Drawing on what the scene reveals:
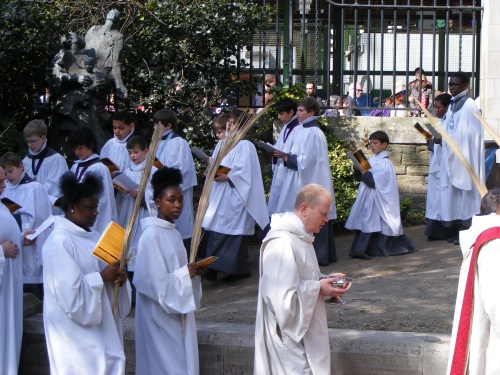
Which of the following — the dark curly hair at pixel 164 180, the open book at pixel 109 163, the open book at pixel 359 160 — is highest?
the dark curly hair at pixel 164 180

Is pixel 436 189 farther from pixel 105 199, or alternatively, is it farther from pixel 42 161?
pixel 42 161

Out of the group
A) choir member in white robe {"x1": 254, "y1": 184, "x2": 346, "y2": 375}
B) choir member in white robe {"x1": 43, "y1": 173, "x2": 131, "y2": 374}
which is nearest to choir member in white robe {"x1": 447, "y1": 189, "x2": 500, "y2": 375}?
choir member in white robe {"x1": 254, "y1": 184, "x2": 346, "y2": 375}

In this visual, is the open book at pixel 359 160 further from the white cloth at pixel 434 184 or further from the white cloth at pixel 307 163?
the white cloth at pixel 434 184

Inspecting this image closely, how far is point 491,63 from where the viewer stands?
42.6ft

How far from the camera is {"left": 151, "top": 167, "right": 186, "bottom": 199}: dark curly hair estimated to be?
650cm

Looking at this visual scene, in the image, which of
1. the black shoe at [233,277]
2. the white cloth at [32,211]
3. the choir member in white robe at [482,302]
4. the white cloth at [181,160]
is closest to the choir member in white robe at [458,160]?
the black shoe at [233,277]

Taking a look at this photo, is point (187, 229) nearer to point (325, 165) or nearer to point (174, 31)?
point (325, 165)

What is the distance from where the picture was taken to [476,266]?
5543mm

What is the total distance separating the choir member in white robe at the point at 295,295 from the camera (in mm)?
5762

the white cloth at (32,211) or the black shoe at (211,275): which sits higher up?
the white cloth at (32,211)

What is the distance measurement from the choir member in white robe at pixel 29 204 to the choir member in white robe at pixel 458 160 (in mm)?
4918

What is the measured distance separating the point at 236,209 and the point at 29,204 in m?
2.43

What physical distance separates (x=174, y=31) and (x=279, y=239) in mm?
7080

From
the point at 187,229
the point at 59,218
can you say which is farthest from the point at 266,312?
the point at 187,229
